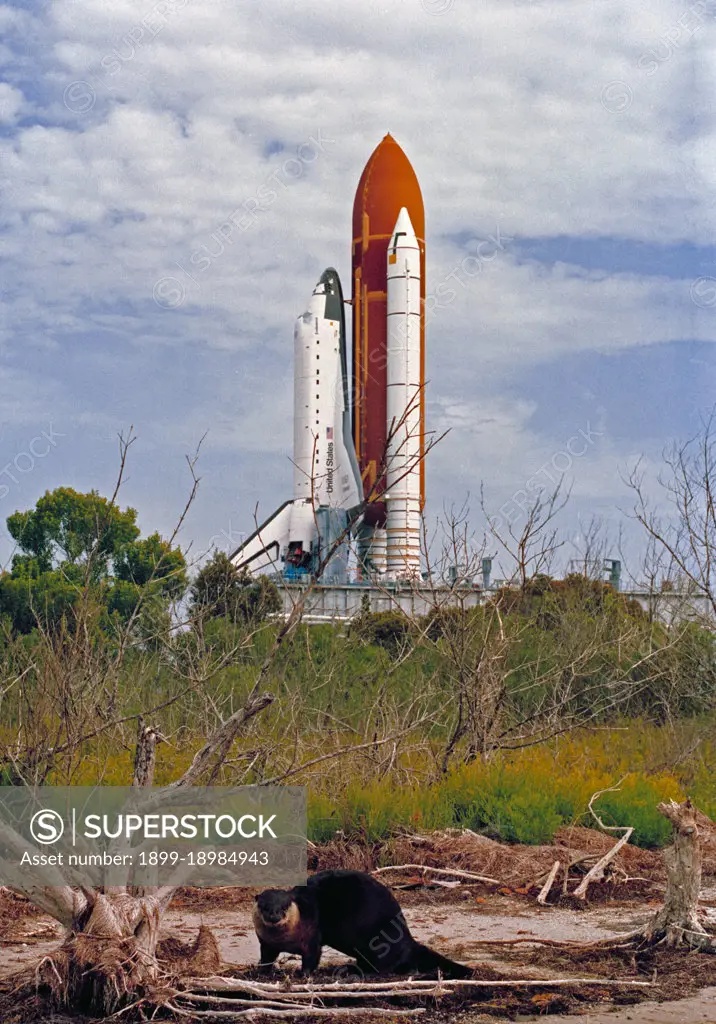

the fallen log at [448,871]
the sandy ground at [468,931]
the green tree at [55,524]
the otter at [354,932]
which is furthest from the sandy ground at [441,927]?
the green tree at [55,524]

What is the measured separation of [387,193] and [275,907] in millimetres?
37118

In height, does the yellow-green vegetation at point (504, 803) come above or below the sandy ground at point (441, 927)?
above

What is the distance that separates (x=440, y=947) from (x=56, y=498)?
3287cm

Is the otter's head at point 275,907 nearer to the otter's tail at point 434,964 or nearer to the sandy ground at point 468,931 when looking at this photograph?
the sandy ground at point 468,931

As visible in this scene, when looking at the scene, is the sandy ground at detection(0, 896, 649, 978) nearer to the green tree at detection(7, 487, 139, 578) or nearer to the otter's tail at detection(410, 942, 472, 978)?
the otter's tail at detection(410, 942, 472, 978)

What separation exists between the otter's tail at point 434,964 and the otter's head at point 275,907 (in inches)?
25.0

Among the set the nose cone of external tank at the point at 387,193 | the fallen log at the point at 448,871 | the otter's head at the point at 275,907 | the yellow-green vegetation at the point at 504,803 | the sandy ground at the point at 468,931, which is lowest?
the sandy ground at the point at 468,931

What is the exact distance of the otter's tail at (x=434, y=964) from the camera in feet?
14.1

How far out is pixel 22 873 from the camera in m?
4.32

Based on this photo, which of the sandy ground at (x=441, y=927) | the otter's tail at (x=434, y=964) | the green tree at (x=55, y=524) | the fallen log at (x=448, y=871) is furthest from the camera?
the green tree at (x=55, y=524)

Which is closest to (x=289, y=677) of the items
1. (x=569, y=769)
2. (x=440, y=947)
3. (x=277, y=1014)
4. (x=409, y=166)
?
(x=569, y=769)

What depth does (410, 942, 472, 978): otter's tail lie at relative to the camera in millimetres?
4293

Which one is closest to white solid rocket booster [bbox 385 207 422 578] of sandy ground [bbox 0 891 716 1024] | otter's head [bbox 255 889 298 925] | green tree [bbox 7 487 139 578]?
green tree [bbox 7 487 139 578]

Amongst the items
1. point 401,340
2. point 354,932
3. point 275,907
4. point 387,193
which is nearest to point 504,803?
point 354,932
